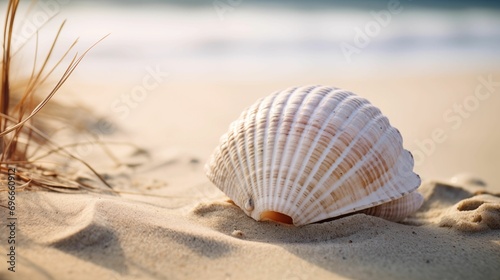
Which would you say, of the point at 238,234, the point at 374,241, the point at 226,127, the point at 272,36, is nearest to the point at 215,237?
the point at 238,234

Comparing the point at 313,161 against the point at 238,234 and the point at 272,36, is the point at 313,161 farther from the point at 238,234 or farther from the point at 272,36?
the point at 272,36

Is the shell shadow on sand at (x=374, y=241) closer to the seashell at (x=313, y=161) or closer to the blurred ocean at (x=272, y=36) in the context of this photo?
the seashell at (x=313, y=161)

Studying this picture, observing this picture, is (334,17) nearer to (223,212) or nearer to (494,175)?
(494,175)

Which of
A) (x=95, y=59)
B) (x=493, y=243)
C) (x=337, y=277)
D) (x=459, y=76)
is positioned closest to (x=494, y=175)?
(x=493, y=243)

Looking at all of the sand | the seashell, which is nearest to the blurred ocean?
the sand

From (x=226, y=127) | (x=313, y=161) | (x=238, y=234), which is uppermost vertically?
(x=313, y=161)

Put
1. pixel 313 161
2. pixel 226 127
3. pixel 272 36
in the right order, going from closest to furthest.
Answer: pixel 313 161 < pixel 226 127 < pixel 272 36

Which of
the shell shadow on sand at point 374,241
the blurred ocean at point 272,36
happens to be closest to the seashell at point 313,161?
the shell shadow on sand at point 374,241
